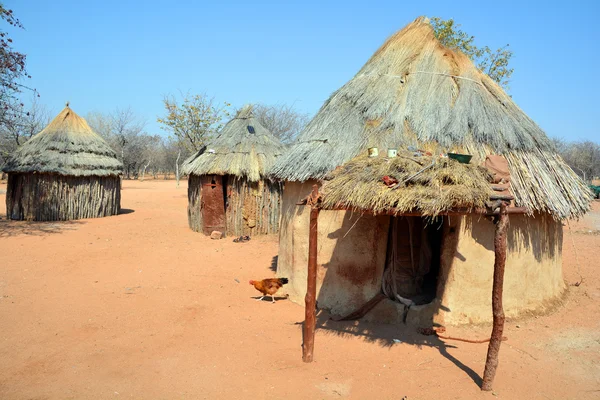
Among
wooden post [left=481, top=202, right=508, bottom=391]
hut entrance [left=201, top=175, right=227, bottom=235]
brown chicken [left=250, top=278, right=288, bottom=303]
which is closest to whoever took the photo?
wooden post [left=481, top=202, right=508, bottom=391]

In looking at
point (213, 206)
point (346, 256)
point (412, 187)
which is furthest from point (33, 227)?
point (412, 187)

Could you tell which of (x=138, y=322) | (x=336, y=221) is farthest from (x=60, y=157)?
(x=336, y=221)

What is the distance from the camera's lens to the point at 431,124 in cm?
712

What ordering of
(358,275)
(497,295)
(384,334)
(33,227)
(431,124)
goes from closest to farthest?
1. (497,295)
2. (384,334)
3. (358,275)
4. (431,124)
5. (33,227)

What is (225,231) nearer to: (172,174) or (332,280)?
(332,280)

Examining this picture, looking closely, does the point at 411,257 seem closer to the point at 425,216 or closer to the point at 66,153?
the point at 425,216

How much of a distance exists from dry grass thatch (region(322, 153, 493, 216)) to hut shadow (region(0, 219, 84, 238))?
11.5 m

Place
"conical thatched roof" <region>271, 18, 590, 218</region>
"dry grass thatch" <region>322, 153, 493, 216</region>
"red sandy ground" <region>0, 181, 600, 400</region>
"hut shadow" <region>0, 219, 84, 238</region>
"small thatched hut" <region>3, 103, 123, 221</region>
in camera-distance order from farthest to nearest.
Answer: "small thatched hut" <region>3, 103, 123, 221</region>, "hut shadow" <region>0, 219, 84, 238</region>, "conical thatched roof" <region>271, 18, 590, 218</region>, "red sandy ground" <region>0, 181, 600, 400</region>, "dry grass thatch" <region>322, 153, 493, 216</region>

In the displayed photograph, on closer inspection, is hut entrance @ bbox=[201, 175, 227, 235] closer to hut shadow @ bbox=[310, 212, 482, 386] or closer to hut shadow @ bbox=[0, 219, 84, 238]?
hut shadow @ bbox=[0, 219, 84, 238]

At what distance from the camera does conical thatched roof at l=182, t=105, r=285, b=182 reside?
533 inches

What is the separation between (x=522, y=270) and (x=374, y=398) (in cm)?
346

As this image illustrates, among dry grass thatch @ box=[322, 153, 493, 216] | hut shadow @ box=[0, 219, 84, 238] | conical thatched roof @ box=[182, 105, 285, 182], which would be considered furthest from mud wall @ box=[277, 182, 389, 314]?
hut shadow @ box=[0, 219, 84, 238]

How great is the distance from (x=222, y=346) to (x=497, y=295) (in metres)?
3.56

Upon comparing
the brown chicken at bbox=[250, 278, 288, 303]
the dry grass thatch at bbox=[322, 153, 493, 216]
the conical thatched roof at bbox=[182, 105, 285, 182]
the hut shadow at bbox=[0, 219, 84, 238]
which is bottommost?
the hut shadow at bbox=[0, 219, 84, 238]
